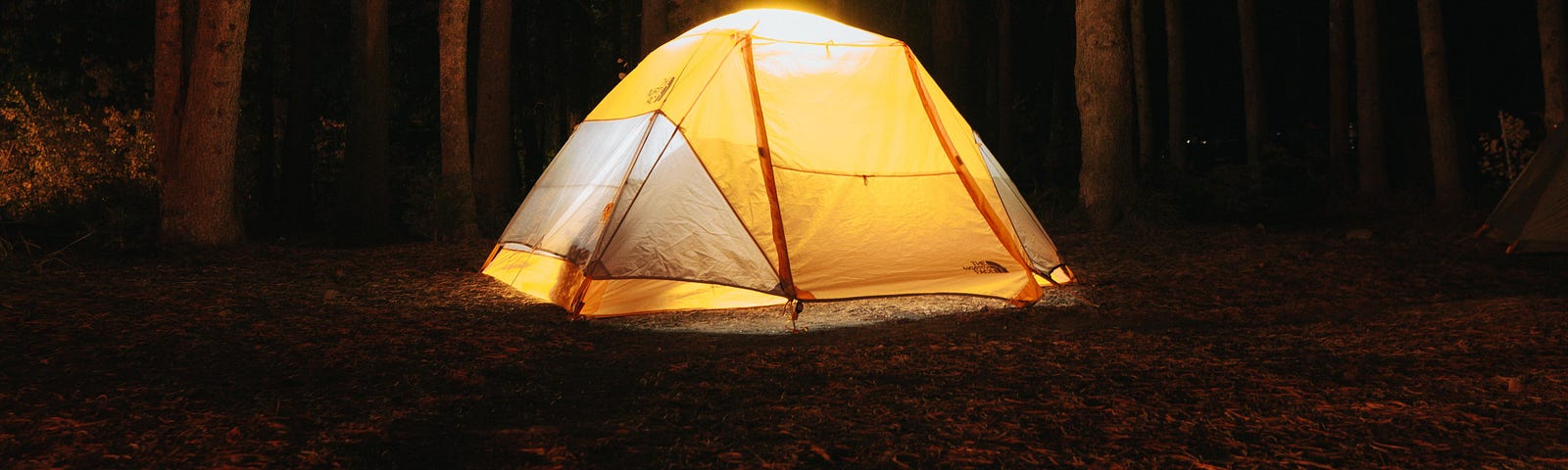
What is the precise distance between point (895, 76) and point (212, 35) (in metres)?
6.66

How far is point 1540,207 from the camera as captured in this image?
988 cm

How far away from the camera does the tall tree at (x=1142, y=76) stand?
60.7 ft

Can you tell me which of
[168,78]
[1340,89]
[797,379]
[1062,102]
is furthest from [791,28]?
[1062,102]

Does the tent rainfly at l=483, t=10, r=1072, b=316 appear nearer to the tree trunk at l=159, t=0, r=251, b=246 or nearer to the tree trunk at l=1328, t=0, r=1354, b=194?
the tree trunk at l=159, t=0, r=251, b=246

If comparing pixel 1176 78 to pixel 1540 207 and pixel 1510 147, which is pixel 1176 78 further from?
pixel 1540 207

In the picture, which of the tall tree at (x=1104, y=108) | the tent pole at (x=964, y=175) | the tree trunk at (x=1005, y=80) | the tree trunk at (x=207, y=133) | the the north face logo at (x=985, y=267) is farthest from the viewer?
the tree trunk at (x=1005, y=80)

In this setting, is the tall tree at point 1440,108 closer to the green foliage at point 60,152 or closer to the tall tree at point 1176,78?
the tall tree at point 1176,78

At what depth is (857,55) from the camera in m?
8.18

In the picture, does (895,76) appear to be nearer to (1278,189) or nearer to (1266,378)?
(1266,378)

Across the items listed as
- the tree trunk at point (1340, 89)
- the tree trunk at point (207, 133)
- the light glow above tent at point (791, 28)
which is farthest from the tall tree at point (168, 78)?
the tree trunk at point (1340, 89)

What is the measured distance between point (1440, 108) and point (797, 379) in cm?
1316

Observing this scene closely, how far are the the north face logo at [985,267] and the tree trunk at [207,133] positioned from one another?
7.37 metres

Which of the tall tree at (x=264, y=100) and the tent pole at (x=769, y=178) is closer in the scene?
the tent pole at (x=769, y=178)

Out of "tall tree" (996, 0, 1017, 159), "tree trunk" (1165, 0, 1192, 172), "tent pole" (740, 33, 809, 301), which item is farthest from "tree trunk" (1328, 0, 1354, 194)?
"tent pole" (740, 33, 809, 301)
